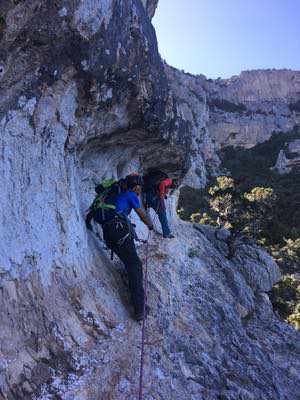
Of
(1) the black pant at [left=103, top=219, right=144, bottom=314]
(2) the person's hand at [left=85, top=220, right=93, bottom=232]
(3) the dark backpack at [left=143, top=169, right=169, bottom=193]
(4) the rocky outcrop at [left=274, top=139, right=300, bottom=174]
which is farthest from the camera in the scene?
(4) the rocky outcrop at [left=274, top=139, right=300, bottom=174]

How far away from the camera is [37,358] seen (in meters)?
4.45

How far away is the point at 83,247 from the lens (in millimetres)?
6293

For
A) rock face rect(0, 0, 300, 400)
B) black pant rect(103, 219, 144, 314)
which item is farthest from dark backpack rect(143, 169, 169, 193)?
black pant rect(103, 219, 144, 314)

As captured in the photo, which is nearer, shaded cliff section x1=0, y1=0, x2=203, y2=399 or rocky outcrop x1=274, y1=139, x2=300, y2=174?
shaded cliff section x1=0, y1=0, x2=203, y2=399

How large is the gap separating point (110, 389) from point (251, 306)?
8.23 meters

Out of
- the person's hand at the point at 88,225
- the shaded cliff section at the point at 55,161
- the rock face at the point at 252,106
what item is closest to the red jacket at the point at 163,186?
the shaded cliff section at the point at 55,161

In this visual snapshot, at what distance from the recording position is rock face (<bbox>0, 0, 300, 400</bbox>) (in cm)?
464

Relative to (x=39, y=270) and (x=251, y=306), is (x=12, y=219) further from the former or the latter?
(x=251, y=306)

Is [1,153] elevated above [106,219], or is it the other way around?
[1,153]

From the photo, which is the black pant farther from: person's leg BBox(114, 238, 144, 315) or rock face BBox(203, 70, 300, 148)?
rock face BBox(203, 70, 300, 148)

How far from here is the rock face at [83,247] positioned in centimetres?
464

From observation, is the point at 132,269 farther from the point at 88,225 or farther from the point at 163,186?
the point at 163,186

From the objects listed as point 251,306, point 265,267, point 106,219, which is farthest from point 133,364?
point 265,267

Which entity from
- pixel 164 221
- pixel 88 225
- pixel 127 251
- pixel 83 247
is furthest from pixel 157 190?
pixel 83 247
